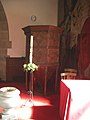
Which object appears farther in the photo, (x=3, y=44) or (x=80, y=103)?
(x=3, y=44)

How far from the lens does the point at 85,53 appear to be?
4.73 metres

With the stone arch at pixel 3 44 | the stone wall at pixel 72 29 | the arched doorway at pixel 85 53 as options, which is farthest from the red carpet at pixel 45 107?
the stone arch at pixel 3 44

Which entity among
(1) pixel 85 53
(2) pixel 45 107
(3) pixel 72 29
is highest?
(3) pixel 72 29

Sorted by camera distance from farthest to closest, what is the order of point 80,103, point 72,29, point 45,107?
point 72,29, point 45,107, point 80,103

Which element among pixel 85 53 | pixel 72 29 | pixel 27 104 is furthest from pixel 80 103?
pixel 72 29

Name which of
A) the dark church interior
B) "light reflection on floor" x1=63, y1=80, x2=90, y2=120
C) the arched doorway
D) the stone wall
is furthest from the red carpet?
the stone wall

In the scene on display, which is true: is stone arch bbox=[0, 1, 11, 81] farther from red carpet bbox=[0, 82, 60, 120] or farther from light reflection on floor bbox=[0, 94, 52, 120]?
light reflection on floor bbox=[0, 94, 52, 120]

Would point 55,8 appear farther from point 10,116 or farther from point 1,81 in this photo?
point 10,116

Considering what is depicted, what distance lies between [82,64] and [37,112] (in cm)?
187

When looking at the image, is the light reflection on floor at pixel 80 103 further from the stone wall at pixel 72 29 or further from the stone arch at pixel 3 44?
the stone arch at pixel 3 44

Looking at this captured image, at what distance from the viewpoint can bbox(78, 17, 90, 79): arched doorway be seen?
460 cm

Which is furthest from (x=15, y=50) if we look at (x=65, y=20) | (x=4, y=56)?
(x=65, y=20)

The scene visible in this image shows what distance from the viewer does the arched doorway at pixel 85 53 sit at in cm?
460

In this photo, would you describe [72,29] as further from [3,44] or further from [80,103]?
[80,103]
